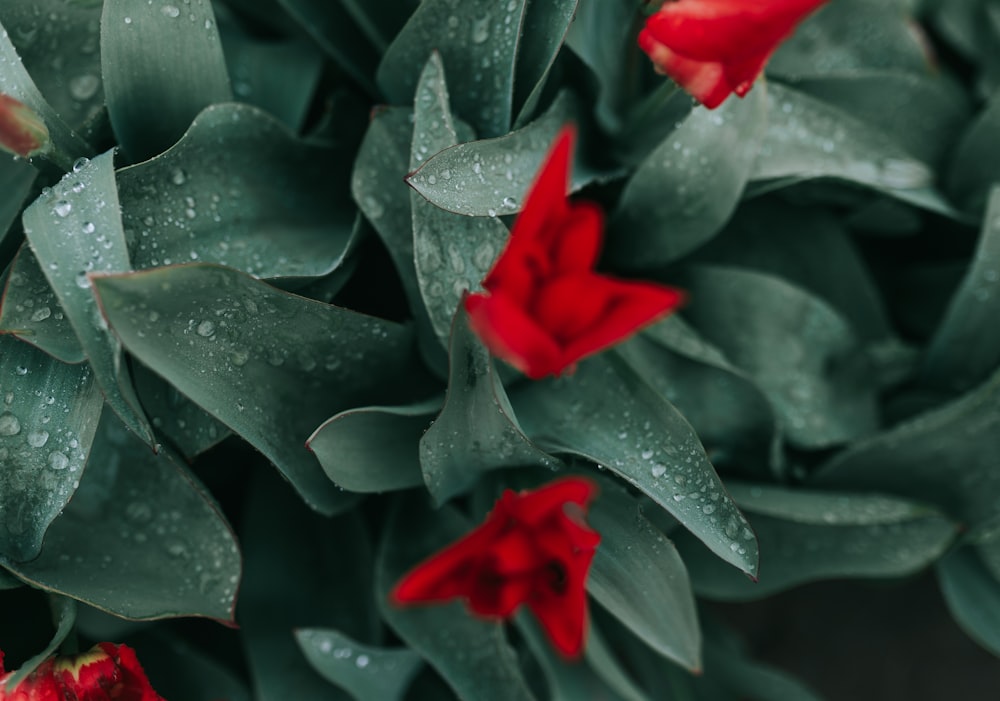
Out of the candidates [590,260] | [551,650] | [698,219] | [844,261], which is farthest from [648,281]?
[590,260]

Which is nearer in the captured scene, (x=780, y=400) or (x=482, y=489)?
(x=482, y=489)

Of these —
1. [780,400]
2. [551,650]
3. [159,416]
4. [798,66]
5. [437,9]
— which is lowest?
[551,650]

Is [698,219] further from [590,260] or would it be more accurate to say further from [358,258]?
[590,260]

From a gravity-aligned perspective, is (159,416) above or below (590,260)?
below

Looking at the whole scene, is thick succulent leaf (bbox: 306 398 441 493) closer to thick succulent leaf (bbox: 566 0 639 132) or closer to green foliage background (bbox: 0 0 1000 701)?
green foliage background (bbox: 0 0 1000 701)

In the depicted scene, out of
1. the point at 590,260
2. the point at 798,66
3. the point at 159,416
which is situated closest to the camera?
the point at 590,260

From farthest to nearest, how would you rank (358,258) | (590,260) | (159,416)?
1. (358,258)
2. (159,416)
3. (590,260)

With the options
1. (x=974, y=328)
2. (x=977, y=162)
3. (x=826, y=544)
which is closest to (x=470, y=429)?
(x=826, y=544)

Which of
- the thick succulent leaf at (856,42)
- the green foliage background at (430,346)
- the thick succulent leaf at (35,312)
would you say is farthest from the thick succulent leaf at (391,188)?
the thick succulent leaf at (856,42)
